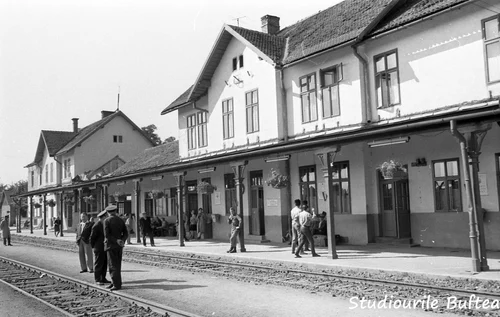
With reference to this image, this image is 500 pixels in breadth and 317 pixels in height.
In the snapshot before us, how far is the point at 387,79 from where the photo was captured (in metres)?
15.4

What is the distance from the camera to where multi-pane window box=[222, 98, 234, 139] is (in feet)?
71.9

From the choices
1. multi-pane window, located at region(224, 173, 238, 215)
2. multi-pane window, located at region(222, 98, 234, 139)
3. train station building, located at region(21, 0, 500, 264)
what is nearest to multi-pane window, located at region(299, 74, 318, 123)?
train station building, located at region(21, 0, 500, 264)

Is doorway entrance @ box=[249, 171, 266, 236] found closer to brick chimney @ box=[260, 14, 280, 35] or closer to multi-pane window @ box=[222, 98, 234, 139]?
multi-pane window @ box=[222, 98, 234, 139]

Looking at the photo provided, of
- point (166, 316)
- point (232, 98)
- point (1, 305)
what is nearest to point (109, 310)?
point (166, 316)

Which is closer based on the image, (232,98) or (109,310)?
(109,310)

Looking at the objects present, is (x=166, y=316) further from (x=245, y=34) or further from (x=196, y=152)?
(x=196, y=152)

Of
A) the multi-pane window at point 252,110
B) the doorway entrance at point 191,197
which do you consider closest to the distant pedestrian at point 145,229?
the doorway entrance at point 191,197

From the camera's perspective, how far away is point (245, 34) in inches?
814

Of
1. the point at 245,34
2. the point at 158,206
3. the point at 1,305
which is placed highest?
the point at 245,34

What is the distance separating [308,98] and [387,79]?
3.55 metres

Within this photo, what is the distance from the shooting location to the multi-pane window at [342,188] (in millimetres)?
16959

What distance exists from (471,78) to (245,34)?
10359 mm

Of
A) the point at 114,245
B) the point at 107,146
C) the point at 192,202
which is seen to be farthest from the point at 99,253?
the point at 107,146

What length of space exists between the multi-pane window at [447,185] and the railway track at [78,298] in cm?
949
